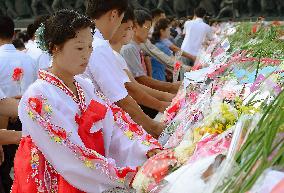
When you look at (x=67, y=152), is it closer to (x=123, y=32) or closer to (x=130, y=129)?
(x=130, y=129)

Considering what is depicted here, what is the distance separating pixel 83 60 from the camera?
7.73 feet

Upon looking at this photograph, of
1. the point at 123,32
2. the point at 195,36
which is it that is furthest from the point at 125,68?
the point at 195,36

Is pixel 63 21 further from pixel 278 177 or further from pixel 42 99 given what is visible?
pixel 278 177

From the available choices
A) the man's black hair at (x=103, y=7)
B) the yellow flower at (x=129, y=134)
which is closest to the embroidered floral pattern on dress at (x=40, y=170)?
the yellow flower at (x=129, y=134)

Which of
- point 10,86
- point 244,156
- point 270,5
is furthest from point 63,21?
point 270,5

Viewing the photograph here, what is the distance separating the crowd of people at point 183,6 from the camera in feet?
54.5

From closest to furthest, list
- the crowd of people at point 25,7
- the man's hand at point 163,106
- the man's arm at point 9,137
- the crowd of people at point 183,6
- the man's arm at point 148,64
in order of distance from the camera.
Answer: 1. the man's arm at point 9,137
2. the man's hand at point 163,106
3. the man's arm at point 148,64
4. the crowd of people at point 183,6
5. the crowd of people at point 25,7

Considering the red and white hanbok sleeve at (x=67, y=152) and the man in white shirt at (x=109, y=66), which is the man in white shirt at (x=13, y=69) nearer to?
the man in white shirt at (x=109, y=66)

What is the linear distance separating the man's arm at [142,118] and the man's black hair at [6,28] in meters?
1.74

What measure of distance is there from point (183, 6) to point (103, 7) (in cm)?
1497

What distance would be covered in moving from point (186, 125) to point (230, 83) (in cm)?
29

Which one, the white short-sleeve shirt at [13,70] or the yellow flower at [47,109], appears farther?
the white short-sleeve shirt at [13,70]

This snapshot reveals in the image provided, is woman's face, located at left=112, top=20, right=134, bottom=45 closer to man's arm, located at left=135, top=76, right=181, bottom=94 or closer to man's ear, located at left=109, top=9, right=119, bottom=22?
man's ear, located at left=109, top=9, right=119, bottom=22

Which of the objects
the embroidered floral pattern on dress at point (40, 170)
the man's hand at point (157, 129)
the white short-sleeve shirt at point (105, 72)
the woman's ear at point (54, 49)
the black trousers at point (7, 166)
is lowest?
the black trousers at point (7, 166)
